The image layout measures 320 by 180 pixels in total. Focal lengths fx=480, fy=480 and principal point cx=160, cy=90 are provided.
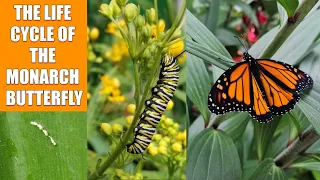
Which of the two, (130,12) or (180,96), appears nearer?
(130,12)

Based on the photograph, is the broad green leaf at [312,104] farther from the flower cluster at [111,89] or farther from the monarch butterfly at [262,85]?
the flower cluster at [111,89]

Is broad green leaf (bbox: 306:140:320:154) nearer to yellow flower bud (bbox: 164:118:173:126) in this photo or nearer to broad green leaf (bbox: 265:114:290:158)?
broad green leaf (bbox: 265:114:290:158)

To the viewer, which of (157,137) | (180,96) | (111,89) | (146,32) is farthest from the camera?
(111,89)

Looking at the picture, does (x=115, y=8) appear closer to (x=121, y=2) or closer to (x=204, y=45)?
(x=121, y=2)

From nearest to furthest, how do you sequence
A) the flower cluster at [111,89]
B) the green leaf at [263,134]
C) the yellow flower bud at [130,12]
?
the yellow flower bud at [130,12] < the green leaf at [263,134] < the flower cluster at [111,89]

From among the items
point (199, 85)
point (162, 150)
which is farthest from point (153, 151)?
point (199, 85)

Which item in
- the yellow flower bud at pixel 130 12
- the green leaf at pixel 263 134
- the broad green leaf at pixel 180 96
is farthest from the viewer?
the broad green leaf at pixel 180 96

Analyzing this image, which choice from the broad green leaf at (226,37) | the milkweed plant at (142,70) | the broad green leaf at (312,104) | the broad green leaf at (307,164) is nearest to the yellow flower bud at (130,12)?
the milkweed plant at (142,70)
